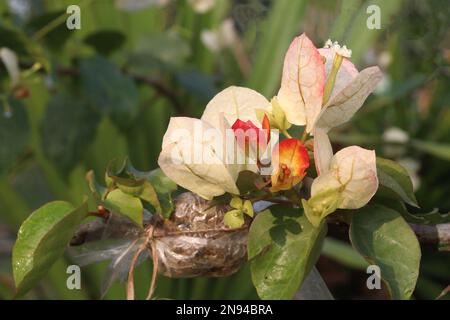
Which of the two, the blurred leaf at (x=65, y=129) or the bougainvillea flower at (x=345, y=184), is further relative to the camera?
the blurred leaf at (x=65, y=129)

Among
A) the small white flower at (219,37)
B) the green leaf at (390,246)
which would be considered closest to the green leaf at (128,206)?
the green leaf at (390,246)

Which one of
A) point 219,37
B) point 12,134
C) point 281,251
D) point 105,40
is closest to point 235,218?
point 281,251

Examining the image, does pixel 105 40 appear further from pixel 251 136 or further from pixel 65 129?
pixel 251 136

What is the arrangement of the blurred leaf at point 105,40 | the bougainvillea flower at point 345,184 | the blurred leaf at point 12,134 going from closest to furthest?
the bougainvillea flower at point 345,184, the blurred leaf at point 12,134, the blurred leaf at point 105,40

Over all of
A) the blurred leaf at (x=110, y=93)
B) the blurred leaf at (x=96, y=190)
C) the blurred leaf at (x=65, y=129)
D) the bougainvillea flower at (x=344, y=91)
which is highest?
the bougainvillea flower at (x=344, y=91)

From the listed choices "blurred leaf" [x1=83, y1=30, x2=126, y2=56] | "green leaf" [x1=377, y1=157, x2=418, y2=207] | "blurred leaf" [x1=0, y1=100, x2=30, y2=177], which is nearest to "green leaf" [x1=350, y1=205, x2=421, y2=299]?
"green leaf" [x1=377, y1=157, x2=418, y2=207]

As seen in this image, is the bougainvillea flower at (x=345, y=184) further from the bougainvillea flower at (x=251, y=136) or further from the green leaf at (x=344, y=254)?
the green leaf at (x=344, y=254)
